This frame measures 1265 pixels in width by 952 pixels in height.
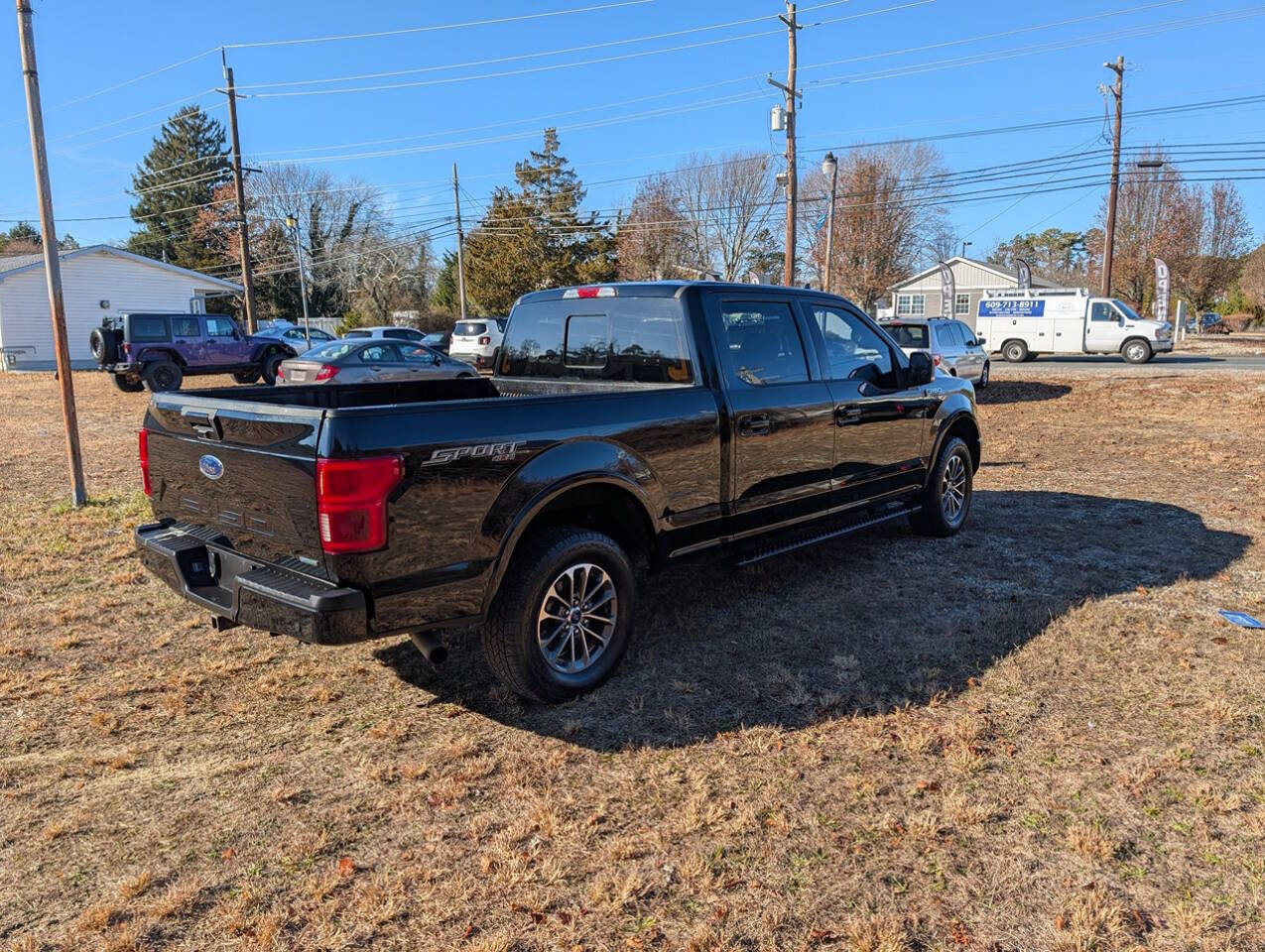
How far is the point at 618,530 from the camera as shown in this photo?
173 inches

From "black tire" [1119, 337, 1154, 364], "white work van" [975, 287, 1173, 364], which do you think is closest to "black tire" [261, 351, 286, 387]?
"white work van" [975, 287, 1173, 364]

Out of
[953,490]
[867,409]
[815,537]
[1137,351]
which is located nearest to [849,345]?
[867,409]

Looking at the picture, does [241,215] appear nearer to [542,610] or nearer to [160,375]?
[160,375]

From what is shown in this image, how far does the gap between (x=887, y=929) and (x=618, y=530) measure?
7.51 feet

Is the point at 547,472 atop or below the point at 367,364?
below

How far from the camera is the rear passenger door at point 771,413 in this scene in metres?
4.73

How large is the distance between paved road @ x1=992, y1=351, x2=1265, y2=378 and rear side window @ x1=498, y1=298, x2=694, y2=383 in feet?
Result: 58.3

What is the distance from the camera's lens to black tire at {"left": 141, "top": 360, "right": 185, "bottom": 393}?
20047mm

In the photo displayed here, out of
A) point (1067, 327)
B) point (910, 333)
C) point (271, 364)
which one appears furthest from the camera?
point (1067, 327)

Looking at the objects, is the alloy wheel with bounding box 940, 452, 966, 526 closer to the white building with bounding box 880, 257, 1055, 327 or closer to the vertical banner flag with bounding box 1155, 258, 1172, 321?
the vertical banner flag with bounding box 1155, 258, 1172, 321

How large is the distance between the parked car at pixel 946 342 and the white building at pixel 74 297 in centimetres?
2822

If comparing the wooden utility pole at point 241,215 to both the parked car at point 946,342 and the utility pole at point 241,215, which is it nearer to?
the utility pole at point 241,215

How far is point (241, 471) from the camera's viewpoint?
347 cm

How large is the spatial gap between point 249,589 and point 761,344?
10.0 feet
